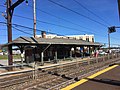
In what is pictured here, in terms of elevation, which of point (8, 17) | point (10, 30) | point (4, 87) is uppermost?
point (8, 17)

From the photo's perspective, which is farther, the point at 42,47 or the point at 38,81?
the point at 42,47

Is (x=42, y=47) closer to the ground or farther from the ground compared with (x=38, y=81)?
farther from the ground

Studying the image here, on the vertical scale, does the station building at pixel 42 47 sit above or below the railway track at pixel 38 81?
above

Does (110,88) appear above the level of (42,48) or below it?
below

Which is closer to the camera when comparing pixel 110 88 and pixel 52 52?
pixel 110 88

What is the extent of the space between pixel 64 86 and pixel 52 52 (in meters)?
26.4

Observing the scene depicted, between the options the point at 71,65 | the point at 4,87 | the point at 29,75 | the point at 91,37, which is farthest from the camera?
the point at 91,37

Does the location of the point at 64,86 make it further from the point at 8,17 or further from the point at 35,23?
the point at 35,23

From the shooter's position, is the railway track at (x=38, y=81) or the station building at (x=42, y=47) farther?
the station building at (x=42, y=47)

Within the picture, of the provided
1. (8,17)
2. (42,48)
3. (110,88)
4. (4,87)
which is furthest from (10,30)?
(110,88)

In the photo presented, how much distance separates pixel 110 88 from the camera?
9.10 meters

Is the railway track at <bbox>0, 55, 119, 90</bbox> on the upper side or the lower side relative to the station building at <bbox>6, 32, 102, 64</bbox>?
lower

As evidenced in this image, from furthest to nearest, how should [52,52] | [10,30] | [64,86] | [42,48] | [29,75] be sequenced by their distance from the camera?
[52,52] → [42,48] → [10,30] → [29,75] → [64,86]

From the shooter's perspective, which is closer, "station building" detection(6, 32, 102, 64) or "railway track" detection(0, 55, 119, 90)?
"railway track" detection(0, 55, 119, 90)
